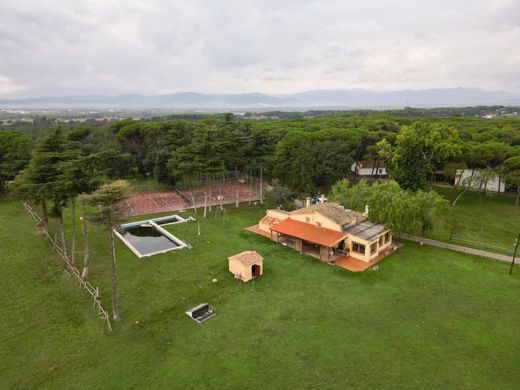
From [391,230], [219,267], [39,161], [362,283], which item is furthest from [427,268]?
[39,161]

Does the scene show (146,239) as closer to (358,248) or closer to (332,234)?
(332,234)

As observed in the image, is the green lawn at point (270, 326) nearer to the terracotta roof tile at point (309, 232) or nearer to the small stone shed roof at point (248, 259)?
the small stone shed roof at point (248, 259)

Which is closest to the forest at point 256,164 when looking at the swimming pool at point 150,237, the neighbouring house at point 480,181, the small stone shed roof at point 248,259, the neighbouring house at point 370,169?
the neighbouring house at point 480,181

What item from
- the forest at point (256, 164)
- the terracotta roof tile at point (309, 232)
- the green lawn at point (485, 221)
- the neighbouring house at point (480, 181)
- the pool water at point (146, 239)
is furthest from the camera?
the neighbouring house at point (480, 181)

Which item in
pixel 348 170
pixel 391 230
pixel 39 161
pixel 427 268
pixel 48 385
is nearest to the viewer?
pixel 48 385

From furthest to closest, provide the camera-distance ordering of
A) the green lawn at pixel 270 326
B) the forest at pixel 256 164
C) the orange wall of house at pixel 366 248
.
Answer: the orange wall of house at pixel 366 248 → the forest at pixel 256 164 → the green lawn at pixel 270 326

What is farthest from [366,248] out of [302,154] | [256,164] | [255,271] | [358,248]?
[256,164]

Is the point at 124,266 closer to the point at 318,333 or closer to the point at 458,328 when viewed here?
the point at 318,333
